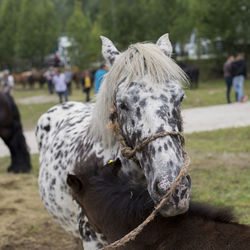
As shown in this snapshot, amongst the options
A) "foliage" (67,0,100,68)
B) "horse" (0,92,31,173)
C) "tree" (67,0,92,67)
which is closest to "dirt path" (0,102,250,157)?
"horse" (0,92,31,173)

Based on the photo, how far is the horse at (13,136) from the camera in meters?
7.81

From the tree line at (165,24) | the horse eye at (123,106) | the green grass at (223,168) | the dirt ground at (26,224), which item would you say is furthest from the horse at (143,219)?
the tree line at (165,24)

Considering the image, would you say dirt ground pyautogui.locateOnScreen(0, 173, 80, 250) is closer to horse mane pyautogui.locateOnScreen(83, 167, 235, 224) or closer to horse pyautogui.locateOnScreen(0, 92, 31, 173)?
horse pyautogui.locateOnScreen(0, 92, 31, 173)

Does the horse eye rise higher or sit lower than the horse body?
higher

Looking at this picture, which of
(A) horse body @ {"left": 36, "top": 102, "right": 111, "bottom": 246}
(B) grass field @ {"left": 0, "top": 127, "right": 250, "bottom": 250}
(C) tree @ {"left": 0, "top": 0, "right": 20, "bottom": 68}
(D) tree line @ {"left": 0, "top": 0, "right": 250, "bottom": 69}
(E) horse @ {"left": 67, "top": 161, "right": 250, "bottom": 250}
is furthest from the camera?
(C) tree @ {"left": 0, "top": 0, "right": 20, "bottom": 68}

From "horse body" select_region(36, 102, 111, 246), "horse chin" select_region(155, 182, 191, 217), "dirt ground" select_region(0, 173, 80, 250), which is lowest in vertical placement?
"dirt ground" select_region(0, 173, 80, 250)

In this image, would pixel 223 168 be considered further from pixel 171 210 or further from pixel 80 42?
pixel 80 42

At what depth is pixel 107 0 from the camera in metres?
26.7

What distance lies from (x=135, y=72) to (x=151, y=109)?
36cm

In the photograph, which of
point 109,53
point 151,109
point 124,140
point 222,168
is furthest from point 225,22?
point 151,109

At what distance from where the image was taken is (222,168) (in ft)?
21.8

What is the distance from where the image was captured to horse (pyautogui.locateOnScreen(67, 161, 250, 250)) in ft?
6.28

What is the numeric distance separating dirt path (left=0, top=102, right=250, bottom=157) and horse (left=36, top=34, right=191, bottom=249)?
6.27 m

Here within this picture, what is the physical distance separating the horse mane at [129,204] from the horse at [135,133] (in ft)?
0.34
